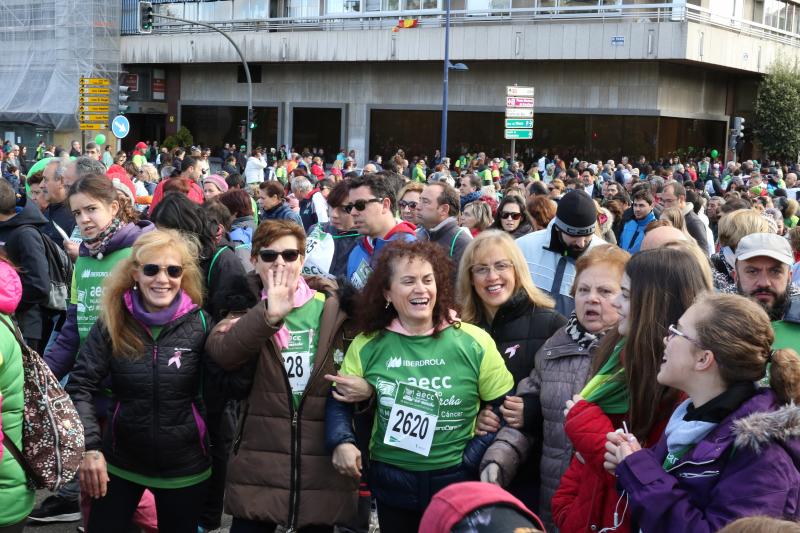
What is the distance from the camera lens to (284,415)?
13.6 ft

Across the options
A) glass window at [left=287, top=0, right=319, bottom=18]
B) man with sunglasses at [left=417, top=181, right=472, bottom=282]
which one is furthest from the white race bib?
glass window at [left=287, top=0, right=319, bottom=18]

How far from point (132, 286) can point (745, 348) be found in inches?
107

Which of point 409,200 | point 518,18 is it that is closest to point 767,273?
point 409,200

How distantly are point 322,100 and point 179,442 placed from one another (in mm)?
44393

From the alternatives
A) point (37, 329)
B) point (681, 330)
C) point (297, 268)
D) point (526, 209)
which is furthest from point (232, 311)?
point (526, 209)

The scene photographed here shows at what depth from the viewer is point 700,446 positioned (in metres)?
2.82

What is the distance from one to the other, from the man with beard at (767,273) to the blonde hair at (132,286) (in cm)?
251

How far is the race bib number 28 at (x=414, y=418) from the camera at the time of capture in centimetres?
393

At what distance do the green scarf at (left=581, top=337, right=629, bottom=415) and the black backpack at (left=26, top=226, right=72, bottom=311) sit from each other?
4.12 meters

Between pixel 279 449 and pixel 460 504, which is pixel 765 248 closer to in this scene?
pixel 279 449

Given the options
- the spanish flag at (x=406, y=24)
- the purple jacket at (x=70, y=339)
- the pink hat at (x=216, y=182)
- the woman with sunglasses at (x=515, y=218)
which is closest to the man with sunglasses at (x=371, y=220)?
the purple jacket at (x=70, y=339)

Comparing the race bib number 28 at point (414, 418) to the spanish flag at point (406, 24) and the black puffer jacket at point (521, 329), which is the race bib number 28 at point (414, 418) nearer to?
the black puffer jacket at point (521, 329)

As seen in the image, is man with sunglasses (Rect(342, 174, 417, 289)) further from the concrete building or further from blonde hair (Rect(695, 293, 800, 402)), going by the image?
the concrete building

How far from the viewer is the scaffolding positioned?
154ft
